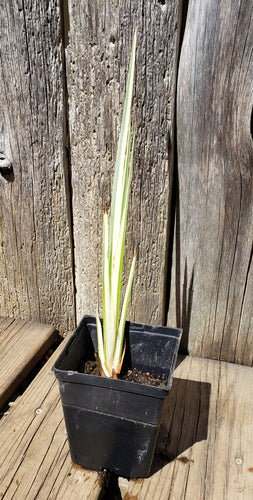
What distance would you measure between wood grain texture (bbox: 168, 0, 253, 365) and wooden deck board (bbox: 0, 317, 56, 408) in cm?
63

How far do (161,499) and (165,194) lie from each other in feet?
3.48

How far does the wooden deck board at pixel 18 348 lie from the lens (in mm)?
1708

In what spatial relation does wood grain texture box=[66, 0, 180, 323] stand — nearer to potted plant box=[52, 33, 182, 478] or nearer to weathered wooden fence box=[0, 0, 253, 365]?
weathered wooden fence box=[0, 0, 253, 365]

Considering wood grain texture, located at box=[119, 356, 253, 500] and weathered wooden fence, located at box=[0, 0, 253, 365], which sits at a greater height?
weathered wooden fence, located at box=[0, 0, 253, 365]

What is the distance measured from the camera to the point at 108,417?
127 cm

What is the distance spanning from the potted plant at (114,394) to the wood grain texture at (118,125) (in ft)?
0.99

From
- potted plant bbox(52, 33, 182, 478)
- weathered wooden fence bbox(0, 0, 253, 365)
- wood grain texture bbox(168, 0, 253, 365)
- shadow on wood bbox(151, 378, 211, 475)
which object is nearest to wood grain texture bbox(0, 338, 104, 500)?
potted plant bbox(52, 33, 182, 478)

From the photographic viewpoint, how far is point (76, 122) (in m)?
1.63

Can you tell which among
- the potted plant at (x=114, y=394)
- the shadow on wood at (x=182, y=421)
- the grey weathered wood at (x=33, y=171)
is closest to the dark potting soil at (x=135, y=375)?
the potted plant at (x=114, y=394)

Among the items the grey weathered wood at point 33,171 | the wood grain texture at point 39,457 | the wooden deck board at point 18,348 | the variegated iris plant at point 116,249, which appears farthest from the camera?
the wooden deck board at point 18,348

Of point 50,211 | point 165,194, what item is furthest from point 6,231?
point 165,194

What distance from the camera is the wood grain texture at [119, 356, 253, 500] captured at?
1.30 m

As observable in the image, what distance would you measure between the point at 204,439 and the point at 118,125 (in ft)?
3.98

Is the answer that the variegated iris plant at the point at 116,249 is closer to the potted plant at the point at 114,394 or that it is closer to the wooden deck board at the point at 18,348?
the potted plant at the point at 114,394
